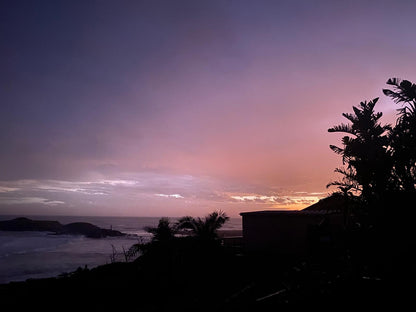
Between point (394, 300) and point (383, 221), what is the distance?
10.7 ft

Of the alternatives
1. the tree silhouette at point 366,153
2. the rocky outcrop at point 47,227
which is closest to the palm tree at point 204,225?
the tree silhouette at point 366,153

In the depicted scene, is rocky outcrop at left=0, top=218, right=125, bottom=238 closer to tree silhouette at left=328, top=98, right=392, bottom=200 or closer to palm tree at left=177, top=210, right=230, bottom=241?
palm tree at left=177, top=210, right=230, bottom=241

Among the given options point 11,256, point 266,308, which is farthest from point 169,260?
point 11,256

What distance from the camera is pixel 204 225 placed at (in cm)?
1764

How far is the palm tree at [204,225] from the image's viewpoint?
1744cm

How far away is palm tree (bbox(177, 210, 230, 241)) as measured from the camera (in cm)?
1744

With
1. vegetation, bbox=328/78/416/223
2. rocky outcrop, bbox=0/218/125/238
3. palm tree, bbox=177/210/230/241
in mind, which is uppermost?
vegetation, bbox=328/78/416/223

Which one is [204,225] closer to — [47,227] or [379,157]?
[379,157]

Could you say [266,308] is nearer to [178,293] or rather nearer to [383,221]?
[383,221]

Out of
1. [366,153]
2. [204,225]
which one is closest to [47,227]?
[204,225]

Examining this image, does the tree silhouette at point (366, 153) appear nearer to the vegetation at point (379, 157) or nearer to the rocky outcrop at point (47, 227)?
the vegetation at point (379, 157)

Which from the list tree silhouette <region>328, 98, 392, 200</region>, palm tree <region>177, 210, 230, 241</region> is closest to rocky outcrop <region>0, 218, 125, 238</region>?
palm tree <region>177, 210, 230, 241</region>

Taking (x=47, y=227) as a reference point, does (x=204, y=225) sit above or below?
above

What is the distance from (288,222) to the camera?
21828 mm
